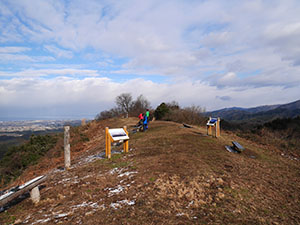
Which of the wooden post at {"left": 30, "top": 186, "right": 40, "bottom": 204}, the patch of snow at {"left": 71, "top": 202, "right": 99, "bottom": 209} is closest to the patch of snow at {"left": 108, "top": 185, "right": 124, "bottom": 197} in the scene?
the patch of snow at {"left": 71, "top": 202, "right": 99, "bottom": 209}

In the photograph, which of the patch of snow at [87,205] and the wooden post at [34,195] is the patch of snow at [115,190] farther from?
the wooden post at [34,195]

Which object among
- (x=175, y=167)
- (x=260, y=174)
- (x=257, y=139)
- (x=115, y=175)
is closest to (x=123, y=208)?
(x=115, y=175)

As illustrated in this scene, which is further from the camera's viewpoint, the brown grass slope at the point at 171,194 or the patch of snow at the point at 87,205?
the patch of snow at the point at 87,205

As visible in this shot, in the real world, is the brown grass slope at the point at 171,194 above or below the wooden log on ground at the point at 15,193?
below

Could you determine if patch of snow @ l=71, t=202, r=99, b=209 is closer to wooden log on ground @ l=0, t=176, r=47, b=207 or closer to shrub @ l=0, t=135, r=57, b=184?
wooden log on ground @ l=0, t=176, r=47, b=207

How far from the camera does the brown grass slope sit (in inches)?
137

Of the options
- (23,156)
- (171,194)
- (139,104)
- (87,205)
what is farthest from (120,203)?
(139,104)

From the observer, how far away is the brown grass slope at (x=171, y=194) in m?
3.47

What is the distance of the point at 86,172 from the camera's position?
6.79 m

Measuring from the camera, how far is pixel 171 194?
4.22 metres

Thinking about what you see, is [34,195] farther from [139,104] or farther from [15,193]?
[139,104]

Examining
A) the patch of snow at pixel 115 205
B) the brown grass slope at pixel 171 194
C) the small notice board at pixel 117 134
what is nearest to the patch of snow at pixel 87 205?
the brown grass slope at pixel 171 194

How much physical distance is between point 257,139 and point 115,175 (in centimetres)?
1427

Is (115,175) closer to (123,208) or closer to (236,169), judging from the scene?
(123,208)
